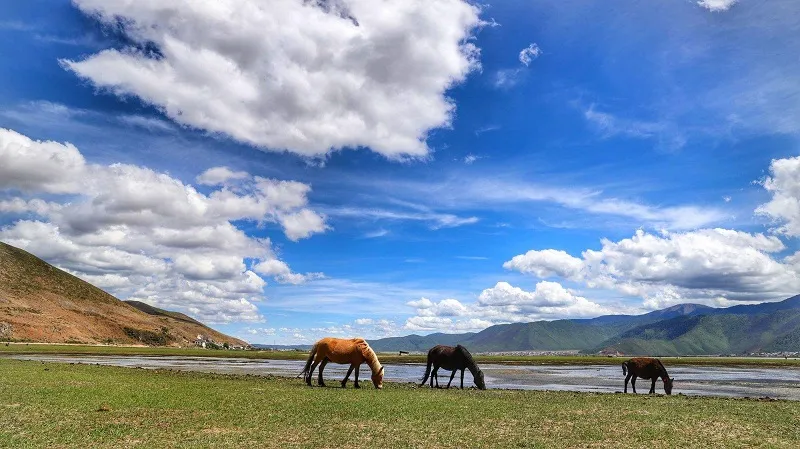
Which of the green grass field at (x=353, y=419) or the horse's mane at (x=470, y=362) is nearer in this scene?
the green grass field at (x=353, y=419)

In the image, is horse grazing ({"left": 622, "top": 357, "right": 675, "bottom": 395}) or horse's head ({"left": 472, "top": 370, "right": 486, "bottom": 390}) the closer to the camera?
horse's head ({"left": 472, "top": 370, "right": 486, "bottom": 390})

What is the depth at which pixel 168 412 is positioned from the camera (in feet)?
62.4

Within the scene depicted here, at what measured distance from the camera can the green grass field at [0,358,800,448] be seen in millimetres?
15133

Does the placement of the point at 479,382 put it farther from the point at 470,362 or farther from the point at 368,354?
the point at 368,354

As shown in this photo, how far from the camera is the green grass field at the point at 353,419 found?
1513 centimetres

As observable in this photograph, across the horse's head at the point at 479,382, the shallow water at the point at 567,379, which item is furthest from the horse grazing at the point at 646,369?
the horse's head at the point at 479,382

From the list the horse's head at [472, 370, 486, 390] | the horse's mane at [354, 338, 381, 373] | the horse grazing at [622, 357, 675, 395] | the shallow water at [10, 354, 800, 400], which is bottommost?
the shallow water at [10, 354, 800, 400]

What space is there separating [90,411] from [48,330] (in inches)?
7005

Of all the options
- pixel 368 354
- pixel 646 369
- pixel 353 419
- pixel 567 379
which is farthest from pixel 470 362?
pixel 567 379

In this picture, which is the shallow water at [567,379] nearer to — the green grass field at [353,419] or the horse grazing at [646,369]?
the horse grazing at [646,369]

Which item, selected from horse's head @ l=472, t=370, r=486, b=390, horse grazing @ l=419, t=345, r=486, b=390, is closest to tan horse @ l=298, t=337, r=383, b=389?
horse grazing @ l=419, t=345, r=486, b=390

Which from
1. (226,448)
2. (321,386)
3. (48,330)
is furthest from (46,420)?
(48,330)

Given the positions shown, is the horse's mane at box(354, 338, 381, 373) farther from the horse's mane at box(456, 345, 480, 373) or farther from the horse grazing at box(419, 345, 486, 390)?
the horse's mane at box(456, 345, 480, 373)

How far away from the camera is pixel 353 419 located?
18828 millimetres
